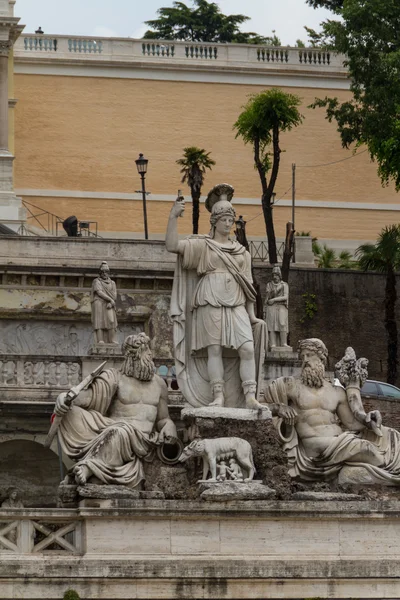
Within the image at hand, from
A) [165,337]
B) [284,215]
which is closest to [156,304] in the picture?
[165,337]

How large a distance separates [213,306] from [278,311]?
68.5 ft

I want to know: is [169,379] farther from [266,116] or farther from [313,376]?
[266,116]

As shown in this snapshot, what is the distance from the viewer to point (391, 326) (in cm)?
5269

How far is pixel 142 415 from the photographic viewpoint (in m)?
22.5

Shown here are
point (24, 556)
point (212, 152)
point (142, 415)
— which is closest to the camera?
point (24, 556)

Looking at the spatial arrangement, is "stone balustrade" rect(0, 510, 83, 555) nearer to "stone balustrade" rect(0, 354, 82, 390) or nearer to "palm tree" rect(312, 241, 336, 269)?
"stone balustrade" rect(0, 354, 82, 390)

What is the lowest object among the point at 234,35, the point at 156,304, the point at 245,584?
the point at 245,584

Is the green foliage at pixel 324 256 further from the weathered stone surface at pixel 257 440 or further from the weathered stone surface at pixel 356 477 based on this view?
the weathered stone surface at pixel 257 440

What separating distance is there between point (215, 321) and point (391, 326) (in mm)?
30186

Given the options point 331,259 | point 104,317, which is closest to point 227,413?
point 104,317

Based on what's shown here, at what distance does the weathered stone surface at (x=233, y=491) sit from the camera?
21.6 m

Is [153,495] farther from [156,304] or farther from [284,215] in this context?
[284,215]

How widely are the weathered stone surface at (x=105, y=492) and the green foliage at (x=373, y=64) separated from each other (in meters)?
31.5

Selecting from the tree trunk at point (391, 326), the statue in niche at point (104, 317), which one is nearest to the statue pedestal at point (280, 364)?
the statue in niche at point (104, 317)
